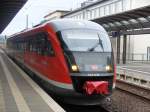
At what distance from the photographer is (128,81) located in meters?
21.2

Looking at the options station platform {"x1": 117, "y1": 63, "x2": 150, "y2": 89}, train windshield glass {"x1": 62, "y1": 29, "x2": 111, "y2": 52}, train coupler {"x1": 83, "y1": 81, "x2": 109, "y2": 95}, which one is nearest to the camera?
train coupler {"x1": 83, "y1": 81, "x2": 109, "y2": 95}

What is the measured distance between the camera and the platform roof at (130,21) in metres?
22.5

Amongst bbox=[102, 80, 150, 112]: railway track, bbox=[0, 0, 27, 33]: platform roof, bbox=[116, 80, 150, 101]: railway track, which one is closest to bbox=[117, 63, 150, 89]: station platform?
bbox=[116, 80, 150, 101]: railway track

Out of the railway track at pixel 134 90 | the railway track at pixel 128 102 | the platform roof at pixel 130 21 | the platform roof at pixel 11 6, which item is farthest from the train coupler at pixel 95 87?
the platform roof at pixel 11 6

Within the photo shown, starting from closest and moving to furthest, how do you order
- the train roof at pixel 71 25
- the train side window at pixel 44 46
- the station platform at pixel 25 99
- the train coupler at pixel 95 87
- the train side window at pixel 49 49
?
the station platform at pixel 25 99, the train coupler at pixel 95 87, the train side window at pixel 49 49, the train roof at pixel 71 25, the train side window at pixel 44 46

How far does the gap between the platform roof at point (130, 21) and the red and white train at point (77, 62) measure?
886 cm

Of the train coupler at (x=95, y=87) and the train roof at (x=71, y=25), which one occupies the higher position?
the train roof at (x=71, y=25)

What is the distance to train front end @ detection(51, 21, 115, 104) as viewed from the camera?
1120cm

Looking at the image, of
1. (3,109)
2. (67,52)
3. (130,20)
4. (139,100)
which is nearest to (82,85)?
(67,52)

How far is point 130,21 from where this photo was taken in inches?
1022

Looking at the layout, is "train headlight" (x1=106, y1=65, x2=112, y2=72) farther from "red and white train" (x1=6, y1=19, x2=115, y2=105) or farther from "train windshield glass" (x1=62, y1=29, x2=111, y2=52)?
"train windshield glass" (x1=62, y1=29, x2=111, y2=52)

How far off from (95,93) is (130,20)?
15574 mm

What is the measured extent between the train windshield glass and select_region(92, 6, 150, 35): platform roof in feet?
28.4

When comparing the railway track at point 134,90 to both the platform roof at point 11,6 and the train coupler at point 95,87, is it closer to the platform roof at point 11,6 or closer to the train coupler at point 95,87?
the train coupler at point 95,87
